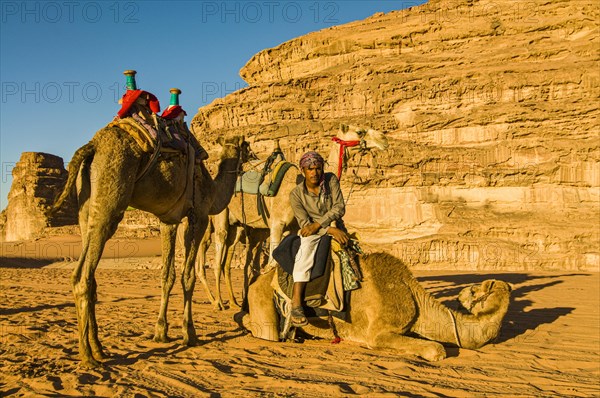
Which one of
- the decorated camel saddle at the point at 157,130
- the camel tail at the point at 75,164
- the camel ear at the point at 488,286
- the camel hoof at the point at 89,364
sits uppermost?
the decorated camel saddle at the point at 157,130

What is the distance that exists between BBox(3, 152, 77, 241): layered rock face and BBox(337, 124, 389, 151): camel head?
48.3 meters

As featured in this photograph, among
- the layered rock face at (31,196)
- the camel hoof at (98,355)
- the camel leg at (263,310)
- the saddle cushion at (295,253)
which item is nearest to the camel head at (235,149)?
the camel leg at (263,310)

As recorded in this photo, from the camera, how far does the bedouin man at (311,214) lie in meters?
5.50

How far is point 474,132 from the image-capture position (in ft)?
87.7

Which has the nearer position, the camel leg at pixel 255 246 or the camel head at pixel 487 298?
the camel head at pixel 487 298

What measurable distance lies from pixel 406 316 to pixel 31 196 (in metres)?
56.9

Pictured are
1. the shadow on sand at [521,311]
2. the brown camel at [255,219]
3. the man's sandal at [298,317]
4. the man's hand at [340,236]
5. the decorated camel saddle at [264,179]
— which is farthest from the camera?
the decorated camel saddle at [264,179]

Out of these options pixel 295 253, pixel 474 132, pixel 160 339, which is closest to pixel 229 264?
pixel 160 339

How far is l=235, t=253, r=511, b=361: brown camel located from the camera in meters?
5.30

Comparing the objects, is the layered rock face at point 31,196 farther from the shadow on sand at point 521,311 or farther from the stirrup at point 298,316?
the stirrup at point 298,316

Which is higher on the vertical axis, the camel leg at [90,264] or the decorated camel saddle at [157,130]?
the decorated camel saddle at [157,130]

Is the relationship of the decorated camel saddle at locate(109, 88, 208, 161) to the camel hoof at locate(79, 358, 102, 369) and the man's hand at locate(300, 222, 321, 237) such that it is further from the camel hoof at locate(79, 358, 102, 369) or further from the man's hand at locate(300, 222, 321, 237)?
the camel hoof at locate(79, 358, 102, 369)

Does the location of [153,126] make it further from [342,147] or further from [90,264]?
[342,147]

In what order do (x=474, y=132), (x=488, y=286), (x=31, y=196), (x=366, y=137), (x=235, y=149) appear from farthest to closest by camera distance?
(x=31, y=196)
(x=474, y=132)
(x=366, y=137)
(x=235, y=149)
(x=488, y=286)
